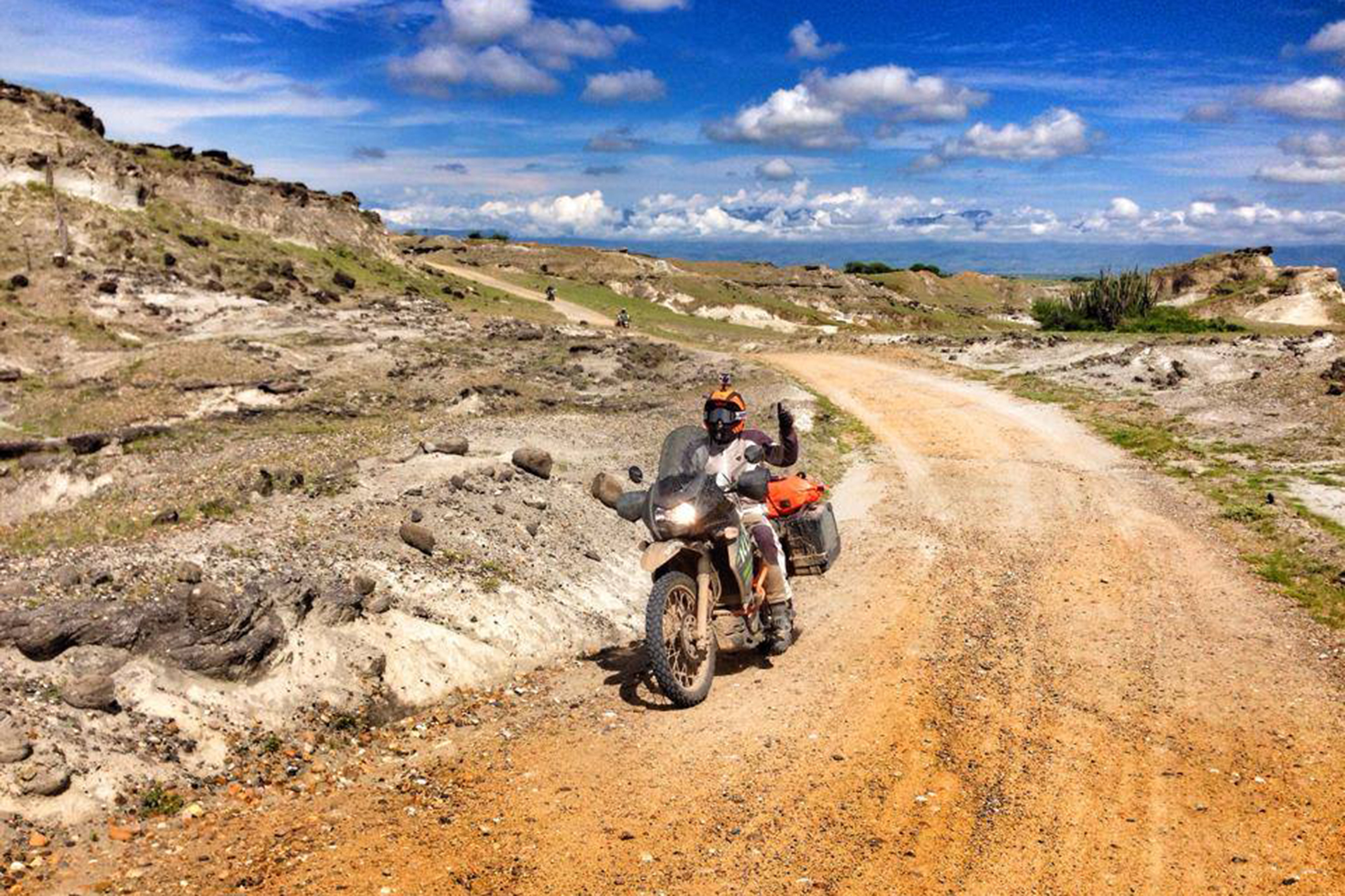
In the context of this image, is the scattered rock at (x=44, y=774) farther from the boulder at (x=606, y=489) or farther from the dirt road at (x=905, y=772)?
the boulder at (x=606, y=489)

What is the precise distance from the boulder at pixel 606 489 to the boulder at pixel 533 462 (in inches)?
31.5

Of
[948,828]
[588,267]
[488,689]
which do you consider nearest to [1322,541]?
[948,828]

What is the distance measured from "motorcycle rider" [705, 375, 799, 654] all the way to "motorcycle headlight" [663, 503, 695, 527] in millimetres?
478

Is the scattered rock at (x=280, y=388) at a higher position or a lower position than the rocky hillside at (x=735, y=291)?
lower

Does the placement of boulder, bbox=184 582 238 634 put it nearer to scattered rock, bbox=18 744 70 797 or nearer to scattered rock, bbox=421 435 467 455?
scattered rock, bbox=18 744 70 797

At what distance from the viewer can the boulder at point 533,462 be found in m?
13.5

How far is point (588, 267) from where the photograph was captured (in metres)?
78.1

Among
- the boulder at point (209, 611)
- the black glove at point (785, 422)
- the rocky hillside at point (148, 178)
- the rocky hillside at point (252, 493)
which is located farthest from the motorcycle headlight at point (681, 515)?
the rocky hillside at point (148, 178)

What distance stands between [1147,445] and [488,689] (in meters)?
16.8

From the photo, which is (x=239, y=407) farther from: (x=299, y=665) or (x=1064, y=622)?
(x=1064, y=622)

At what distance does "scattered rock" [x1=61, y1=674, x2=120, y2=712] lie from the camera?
21.3ft

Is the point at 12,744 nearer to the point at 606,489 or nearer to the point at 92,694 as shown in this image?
the point at 92,694

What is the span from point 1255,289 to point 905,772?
86668mm

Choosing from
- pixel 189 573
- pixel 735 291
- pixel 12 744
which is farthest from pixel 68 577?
pixel 735 291
